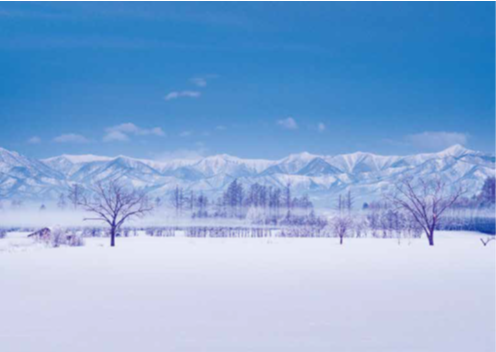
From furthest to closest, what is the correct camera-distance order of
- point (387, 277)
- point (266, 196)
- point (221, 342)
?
point (266, 196) < point (387, 277) < point (221, 342)

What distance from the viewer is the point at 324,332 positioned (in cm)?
1000

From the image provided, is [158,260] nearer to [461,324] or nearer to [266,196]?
[461,324]

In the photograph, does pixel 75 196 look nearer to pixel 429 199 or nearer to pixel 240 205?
pixel 429 199

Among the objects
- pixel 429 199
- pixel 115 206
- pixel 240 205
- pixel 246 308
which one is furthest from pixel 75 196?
pixel 246 308

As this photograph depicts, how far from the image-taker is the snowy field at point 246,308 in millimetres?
9227

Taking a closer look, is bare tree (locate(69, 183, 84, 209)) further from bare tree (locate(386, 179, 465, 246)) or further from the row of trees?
bare tree (locate(386, 179, 465, 246))

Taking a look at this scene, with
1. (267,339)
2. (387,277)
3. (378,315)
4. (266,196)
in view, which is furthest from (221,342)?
(266,196)

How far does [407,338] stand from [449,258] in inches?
766

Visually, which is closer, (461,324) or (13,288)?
(461,324)

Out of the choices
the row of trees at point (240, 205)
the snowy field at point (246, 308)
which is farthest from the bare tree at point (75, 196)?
the snowy field at point (246, 308)

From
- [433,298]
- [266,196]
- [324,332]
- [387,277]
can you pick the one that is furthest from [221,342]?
[266,196]

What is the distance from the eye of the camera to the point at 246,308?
12.4m

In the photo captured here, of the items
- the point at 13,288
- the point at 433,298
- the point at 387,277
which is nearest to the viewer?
the point at 433,298

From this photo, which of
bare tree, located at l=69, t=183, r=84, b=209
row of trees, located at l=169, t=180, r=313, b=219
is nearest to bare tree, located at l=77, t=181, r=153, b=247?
bare tree, located at l=69, t=183, r=84, b=209
